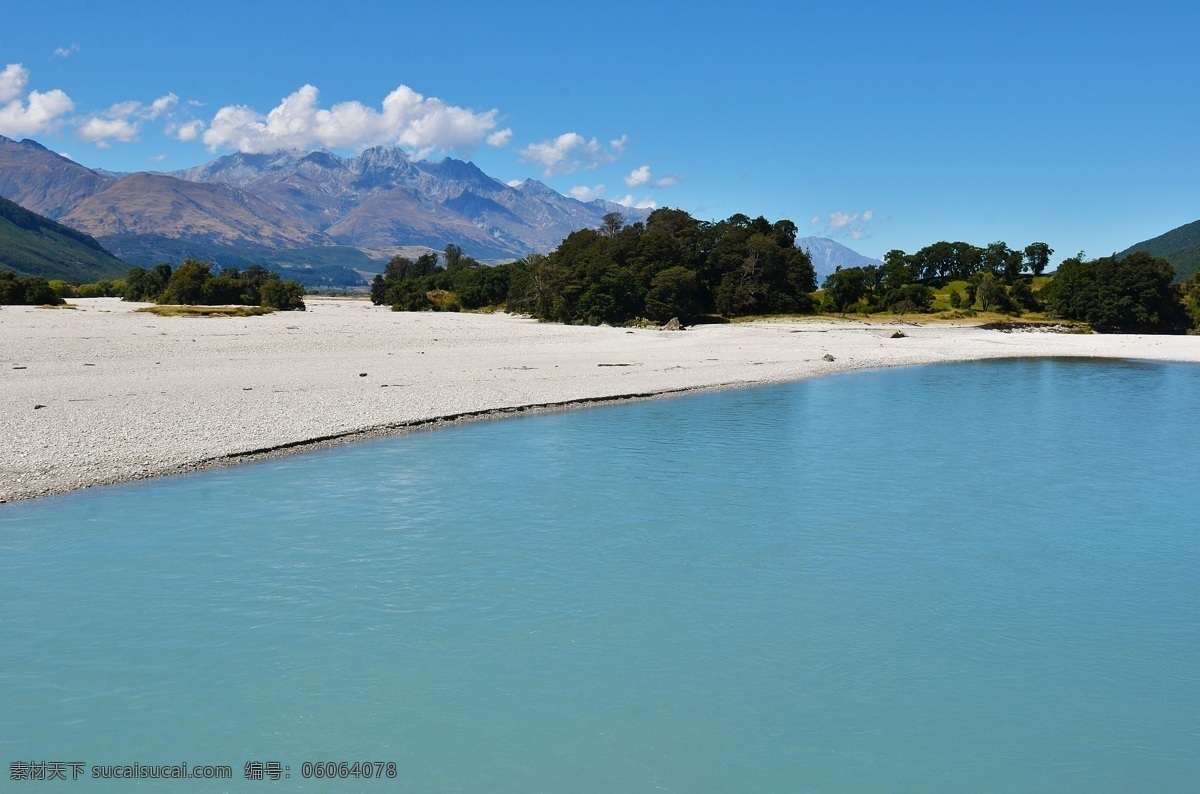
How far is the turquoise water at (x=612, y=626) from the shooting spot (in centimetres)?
809

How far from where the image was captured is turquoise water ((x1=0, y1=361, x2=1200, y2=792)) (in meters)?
8.09

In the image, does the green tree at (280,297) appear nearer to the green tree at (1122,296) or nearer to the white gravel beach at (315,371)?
the white gravel beach at (315,371)

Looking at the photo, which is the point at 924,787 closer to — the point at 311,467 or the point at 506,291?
the point at 311,467

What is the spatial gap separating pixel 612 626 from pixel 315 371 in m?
24.0

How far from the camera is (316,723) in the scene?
27.8 ft

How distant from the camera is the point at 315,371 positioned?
104ft

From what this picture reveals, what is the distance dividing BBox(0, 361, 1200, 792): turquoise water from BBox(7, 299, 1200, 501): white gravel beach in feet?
6.97

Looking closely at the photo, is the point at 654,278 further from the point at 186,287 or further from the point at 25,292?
the point at 25,292

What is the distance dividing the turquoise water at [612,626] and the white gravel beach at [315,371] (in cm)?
212

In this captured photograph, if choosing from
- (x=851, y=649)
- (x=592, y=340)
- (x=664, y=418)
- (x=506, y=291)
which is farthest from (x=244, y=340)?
(x=506, y=291)

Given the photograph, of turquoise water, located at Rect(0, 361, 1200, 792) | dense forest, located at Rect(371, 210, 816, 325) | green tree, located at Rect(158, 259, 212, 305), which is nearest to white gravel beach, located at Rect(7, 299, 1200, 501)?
turquoise water, located at Rect(0, 361, 1200, 792)

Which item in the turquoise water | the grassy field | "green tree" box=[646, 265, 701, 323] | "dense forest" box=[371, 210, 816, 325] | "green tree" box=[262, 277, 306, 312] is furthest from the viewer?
"green tree" box=[262, 277, 306, 312]

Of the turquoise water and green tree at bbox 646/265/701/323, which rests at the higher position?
green tree at bbox 646/265/701/323

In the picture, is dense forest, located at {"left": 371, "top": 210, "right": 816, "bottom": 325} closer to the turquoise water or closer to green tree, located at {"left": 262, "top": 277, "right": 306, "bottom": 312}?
green tree, located at {"left": 262, "top": 277, "right": 306, "bottom": 312}
